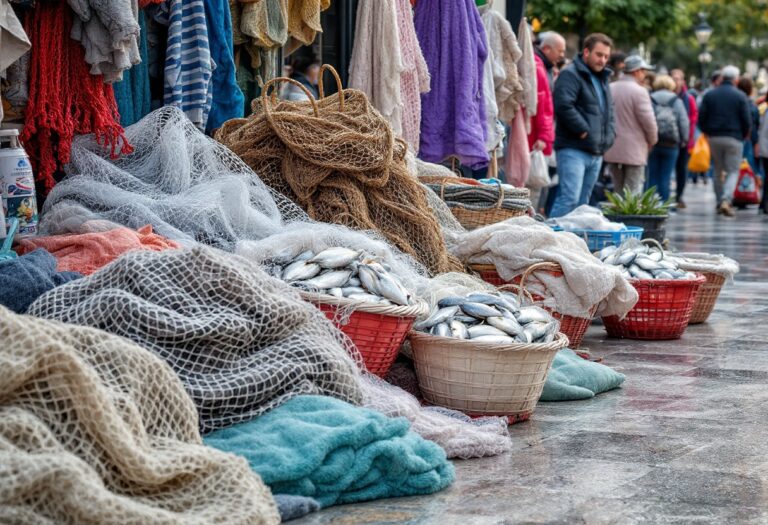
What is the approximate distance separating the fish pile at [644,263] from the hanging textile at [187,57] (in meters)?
2.85

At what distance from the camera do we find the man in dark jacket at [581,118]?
11.9 metres

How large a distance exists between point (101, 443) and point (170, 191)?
9.21 ft

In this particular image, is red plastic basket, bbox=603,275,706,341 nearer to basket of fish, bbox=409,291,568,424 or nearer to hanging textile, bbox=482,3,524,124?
basket of fish, bbox=409,291,568,424

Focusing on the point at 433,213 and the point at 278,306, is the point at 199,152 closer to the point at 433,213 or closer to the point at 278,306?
the point at 433,213

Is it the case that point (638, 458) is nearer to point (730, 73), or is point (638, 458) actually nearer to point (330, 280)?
point (330, 280)

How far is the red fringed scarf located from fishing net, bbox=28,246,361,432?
162 cm

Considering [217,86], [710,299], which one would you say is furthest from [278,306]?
[710,299]

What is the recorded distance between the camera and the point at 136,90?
660cm

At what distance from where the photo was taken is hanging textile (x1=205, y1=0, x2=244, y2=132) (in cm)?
698

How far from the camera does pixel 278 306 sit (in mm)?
4461

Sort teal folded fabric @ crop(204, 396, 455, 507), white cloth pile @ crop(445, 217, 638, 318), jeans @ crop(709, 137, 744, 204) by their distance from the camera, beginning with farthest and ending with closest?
jeans @ crop(709, 137, 744, 204) < white cloth pile @ crop(445, 217, 638, 318) < teal folded fabric @ crop(204, 396, 455, 507)

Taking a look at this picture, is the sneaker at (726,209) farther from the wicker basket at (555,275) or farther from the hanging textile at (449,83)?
the wicker basket at (555,275)

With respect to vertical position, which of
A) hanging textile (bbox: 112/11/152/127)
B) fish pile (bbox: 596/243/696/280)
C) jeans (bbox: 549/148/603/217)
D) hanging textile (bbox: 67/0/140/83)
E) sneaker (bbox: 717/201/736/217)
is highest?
hanging textile (bbox: 67/0/140/83)

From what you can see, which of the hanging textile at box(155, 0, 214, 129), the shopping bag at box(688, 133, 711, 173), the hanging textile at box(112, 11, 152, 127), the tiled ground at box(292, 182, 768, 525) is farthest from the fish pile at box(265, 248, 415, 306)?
the shopping bag at box(688, 133, 711, 173)
